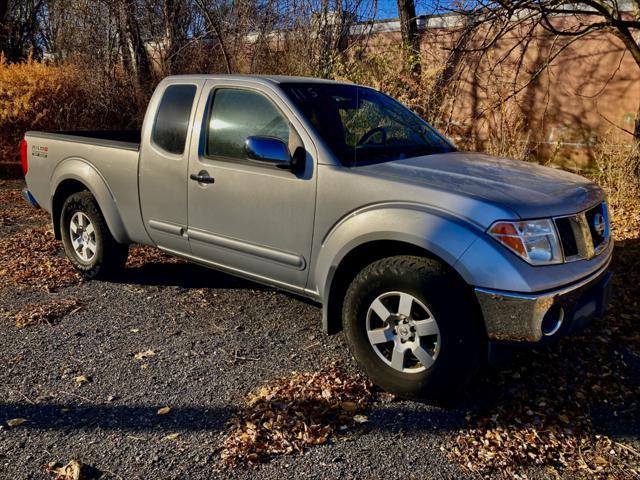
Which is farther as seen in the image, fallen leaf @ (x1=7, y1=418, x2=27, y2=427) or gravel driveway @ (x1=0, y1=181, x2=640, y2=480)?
fallen leaf @ (x1=7, y1=418, x2=27, y2=427)

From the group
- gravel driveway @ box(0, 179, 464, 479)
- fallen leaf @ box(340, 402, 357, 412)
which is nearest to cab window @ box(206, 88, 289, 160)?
gravel driveway @ box(0, 179, 464, 479)

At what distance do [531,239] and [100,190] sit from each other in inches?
142

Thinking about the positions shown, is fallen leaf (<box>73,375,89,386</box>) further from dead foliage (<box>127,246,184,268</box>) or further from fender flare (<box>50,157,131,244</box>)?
dead foliage (<box>127,246,184,268</box>)

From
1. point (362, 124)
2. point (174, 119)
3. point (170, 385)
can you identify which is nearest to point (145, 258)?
point (174, 119)

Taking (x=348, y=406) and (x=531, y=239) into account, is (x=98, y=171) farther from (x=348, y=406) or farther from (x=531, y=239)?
(x=531, y=239)

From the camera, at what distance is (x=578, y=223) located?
3.16 m

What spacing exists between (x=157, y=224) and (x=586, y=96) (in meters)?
8.77

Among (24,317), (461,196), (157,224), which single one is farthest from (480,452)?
(24,317)

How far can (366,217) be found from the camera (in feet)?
10.9

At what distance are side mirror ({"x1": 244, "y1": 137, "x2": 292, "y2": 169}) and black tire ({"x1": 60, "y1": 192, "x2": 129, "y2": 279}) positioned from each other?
6.98 ft

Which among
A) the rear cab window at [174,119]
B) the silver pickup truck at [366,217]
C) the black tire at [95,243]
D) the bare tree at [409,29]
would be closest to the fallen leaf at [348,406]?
the silver pickup truck at [366,217]

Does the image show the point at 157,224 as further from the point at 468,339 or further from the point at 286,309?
the point at 468,339

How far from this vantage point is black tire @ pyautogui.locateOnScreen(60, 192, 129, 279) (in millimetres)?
5031

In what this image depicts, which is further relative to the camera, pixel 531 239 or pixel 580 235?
pixel 580 235
